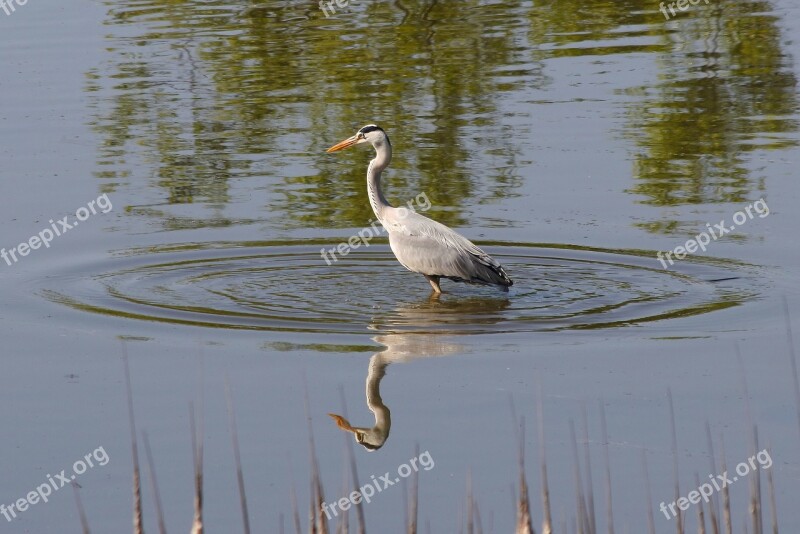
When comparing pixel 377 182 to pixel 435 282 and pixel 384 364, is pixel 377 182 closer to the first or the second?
pixel 435 282

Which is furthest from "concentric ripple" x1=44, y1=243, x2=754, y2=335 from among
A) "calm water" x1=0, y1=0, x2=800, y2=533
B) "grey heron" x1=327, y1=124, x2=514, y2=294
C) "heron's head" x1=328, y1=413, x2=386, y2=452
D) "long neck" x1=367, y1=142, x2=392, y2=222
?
"heron's head" x1=328, y1=413, x2=386, y2=452

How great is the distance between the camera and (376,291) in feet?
43.6

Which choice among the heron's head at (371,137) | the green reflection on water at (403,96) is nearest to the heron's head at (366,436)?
the heron's head at (371,137)

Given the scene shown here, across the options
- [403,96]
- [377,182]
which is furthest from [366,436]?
[403,96]

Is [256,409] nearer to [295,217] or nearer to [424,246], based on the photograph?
[424,246]

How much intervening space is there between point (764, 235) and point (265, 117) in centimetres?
845

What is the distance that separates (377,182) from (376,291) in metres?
1.34

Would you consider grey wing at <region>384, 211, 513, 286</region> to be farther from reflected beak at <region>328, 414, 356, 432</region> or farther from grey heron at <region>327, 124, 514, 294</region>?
reflected beak at <region>328, 414, 356, 432</region>

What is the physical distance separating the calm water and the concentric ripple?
0.04 meters

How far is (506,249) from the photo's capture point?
14.3 m

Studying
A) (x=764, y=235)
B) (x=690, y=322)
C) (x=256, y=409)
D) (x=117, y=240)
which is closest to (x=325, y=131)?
(x=117, y=240)

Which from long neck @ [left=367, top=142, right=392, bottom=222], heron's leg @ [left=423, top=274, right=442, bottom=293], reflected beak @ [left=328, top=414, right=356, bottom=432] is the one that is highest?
long neck @ [left=367, top=142, right=392, bottom=222]

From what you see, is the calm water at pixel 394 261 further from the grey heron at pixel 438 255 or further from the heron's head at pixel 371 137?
the heron's head at pixel 371 137

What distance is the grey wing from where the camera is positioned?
1329 cm
